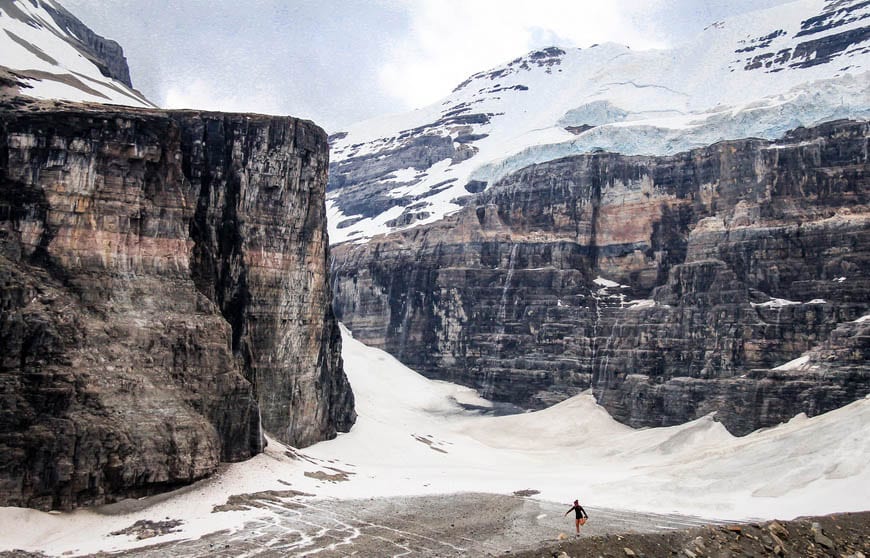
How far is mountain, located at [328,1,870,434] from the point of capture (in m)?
62.9

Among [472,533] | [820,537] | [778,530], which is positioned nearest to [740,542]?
[778,530]

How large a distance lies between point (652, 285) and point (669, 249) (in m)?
3.64

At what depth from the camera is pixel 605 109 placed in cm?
12094

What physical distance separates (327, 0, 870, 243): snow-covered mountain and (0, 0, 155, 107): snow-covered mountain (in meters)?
54.8

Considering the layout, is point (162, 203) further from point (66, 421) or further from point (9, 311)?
point (66, 421)

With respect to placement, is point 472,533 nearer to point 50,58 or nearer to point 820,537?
point 820,537

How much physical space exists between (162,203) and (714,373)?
143 ft

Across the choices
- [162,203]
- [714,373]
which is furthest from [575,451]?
[162,203]

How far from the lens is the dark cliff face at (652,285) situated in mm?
61781

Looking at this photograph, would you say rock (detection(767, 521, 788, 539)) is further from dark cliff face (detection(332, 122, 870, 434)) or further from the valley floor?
dark cliff face (detection(332, 122, 870, 434))

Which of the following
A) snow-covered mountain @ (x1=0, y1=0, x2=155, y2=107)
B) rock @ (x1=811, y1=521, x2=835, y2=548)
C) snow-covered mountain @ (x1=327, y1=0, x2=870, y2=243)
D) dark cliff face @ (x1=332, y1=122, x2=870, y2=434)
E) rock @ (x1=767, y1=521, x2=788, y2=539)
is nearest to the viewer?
rock @ (x1=811, y1=521, x2=835, y2=548)

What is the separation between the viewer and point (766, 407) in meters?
57.4

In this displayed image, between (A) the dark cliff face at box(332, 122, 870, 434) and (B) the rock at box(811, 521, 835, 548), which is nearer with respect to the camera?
(B) the rock at box(811, 521, 835, 548)

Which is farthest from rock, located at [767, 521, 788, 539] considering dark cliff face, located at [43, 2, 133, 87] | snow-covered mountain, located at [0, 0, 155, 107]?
dark cliff face, located at [43, 2, 133, 87]
